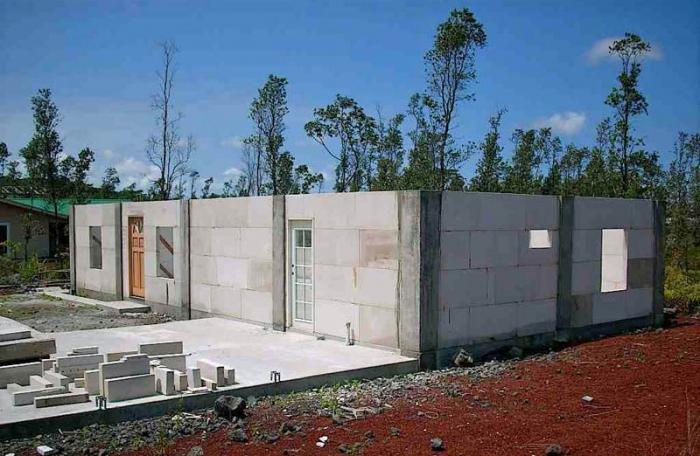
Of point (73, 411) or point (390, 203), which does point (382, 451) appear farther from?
point (390, 203)

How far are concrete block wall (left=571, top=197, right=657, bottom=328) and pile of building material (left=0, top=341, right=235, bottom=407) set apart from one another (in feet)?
21.5

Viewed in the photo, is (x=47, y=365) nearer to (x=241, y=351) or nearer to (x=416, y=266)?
(x=241, y=351)

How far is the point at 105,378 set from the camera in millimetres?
7039

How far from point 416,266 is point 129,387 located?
12.8ft

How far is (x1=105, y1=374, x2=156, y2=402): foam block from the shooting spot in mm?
6914

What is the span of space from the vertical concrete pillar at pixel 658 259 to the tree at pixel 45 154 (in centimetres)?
2059

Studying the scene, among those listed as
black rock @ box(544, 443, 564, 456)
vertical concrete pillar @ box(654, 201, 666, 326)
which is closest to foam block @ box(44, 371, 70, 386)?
black rock @ box(544, 443, 564, 456)

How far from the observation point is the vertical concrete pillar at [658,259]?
13250mm

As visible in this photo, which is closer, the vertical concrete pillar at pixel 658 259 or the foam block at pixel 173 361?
the foam block at pixel 173 361

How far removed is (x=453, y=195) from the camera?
9367mm

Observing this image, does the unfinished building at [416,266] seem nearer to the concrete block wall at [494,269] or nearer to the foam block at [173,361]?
the concrete block wall at [494,269]

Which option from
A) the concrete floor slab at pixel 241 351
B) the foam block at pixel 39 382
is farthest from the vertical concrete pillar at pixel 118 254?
the foam block at pixel 39 382

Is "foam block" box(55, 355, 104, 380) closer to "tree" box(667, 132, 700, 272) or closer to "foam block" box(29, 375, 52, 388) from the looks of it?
"foam block" box(29, 375, 52, 388)

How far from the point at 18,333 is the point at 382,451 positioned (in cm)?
548
